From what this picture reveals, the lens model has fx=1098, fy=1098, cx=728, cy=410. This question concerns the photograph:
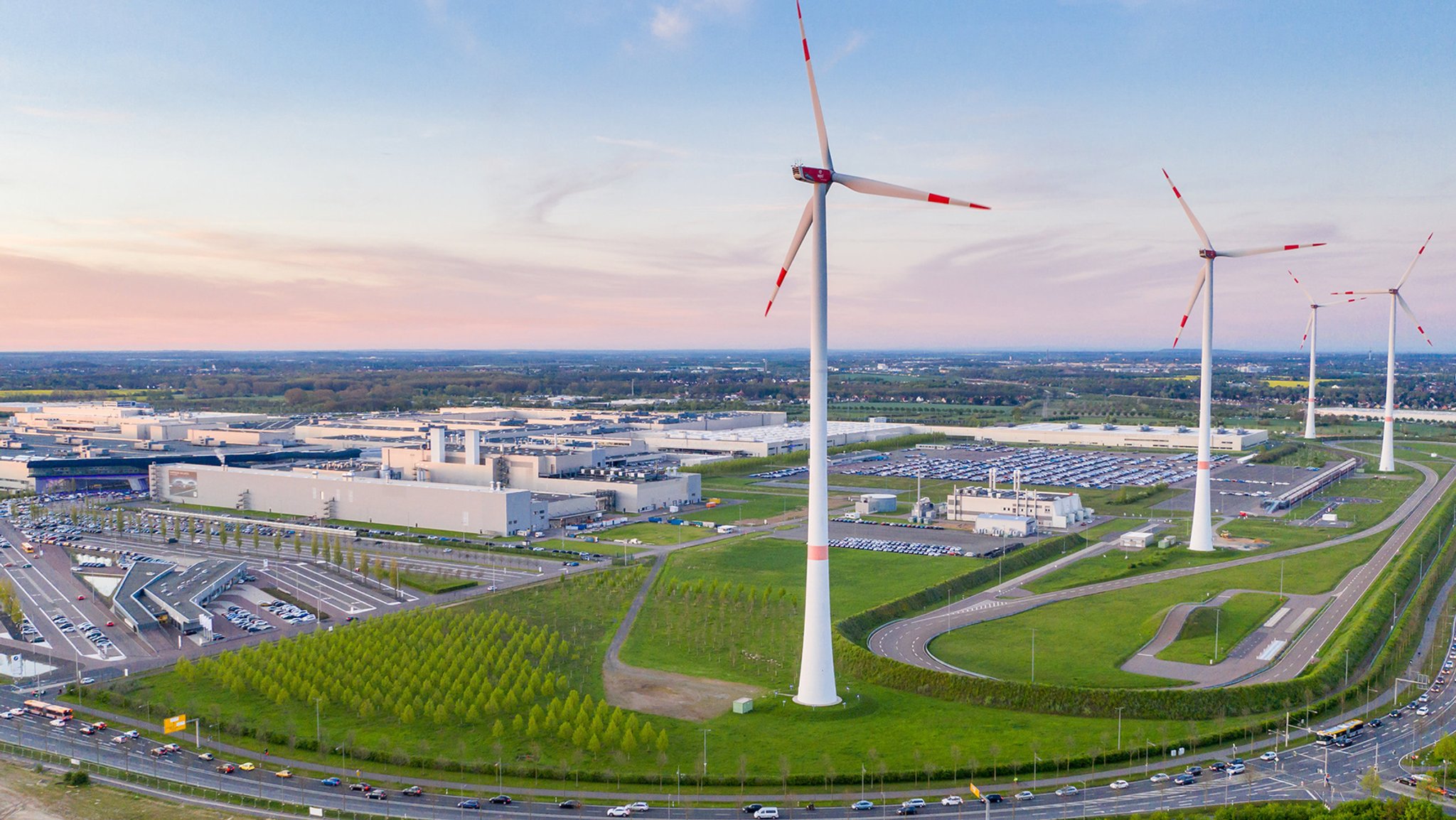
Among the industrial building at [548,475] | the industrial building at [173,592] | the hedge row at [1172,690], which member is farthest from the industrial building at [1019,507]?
the industrial building at [173,592]

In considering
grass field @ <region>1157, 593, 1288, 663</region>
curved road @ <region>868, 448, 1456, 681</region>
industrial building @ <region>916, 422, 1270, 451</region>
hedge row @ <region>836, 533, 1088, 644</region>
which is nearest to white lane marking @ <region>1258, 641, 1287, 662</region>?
curved road @ <region>868, 448, 1456, 681</region>

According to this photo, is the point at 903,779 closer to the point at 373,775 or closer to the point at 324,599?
the point at 373,775

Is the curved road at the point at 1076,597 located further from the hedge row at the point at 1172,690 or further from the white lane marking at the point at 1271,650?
the hedge row at the point at 1172,690

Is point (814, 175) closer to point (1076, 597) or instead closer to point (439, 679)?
point (439, 679)

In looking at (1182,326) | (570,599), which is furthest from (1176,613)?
(570,599)

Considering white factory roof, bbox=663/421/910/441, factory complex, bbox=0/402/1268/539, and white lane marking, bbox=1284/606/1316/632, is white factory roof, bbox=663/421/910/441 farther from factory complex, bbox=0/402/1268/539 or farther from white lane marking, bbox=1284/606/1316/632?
white lane marking, bbox=1284/606/1316/632

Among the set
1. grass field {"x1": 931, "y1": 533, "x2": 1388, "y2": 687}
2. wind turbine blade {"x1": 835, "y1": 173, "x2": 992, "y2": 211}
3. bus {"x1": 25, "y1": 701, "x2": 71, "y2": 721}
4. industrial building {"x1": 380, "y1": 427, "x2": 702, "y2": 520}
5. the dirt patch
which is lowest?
bus {"x1": 25, "y1": 701, "x2": 71, "y2": 721}
